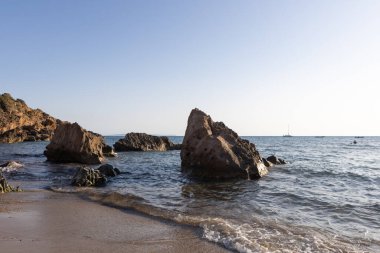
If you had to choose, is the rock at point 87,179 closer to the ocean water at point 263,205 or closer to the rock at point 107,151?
the ocean water at point 263,205

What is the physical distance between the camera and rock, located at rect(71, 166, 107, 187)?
17.3 m

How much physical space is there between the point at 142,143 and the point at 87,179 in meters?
33.6

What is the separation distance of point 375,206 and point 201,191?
22.7 ft

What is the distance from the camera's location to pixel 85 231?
8.82 metres

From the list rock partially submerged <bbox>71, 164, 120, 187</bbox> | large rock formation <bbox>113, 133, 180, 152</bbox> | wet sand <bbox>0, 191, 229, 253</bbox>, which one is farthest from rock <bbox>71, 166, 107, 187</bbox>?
large rock formation <bbox>113, 133, 180, 152</bbox>

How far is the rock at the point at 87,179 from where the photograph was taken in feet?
56.7

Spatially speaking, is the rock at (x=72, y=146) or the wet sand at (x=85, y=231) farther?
the rock at (x=72, y=146)

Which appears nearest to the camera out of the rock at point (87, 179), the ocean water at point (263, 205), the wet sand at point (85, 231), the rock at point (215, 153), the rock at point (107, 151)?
the wet sand at point (85, 231)

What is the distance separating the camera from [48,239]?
797cm

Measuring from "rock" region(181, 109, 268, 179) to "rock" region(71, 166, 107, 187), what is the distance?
5.64 metres

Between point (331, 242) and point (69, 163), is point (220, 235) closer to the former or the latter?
point (331, 242)

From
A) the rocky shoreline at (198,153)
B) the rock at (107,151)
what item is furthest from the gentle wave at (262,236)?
the rock at (107,151)

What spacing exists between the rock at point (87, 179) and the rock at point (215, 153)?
5.64 metres

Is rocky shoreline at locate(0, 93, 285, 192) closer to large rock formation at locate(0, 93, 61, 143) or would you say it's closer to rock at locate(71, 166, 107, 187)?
rock at locate(71, 166, 107, 187)
